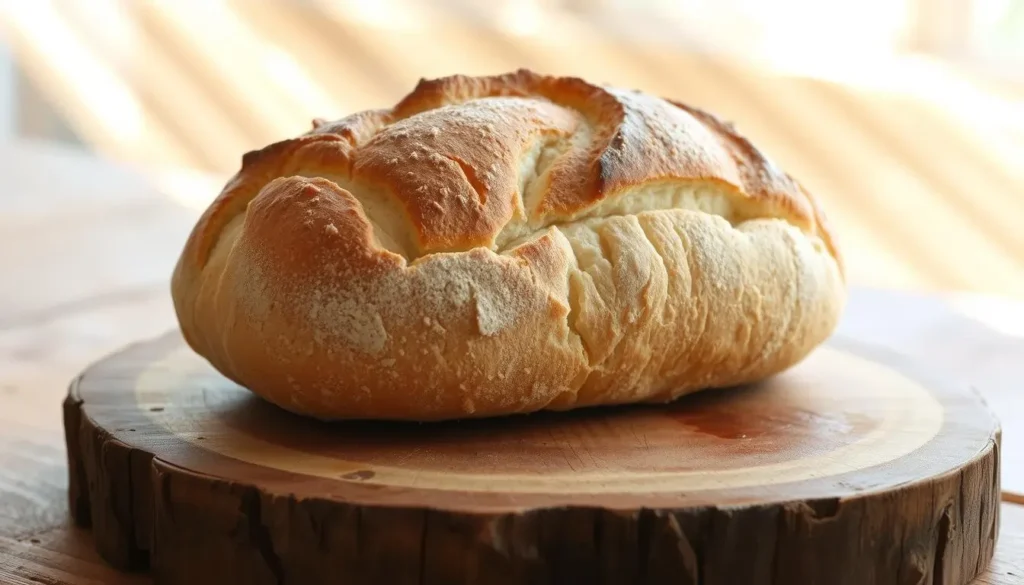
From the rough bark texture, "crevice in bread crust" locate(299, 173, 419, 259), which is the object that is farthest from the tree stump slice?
Answer: "crevice in bread crust" locate(299, 173, 419, 259)

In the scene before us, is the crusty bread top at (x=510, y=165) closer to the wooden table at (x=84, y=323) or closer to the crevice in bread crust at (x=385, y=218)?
the crevice in bread crust at (x=385, y=218)

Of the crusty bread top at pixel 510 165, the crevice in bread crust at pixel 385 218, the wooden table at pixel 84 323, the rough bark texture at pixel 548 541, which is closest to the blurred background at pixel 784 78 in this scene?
the wooden table at pixel 84 323

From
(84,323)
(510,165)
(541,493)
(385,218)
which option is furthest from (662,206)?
(84,323)

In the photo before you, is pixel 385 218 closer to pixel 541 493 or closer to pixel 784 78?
pixel 541 493

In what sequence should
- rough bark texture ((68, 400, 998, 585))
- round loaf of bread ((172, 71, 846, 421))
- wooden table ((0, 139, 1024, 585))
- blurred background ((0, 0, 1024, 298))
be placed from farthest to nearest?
blurred background ((0, 0, 1024, 298)) → wooden table ((0, 139, 1024, 585)) → round loaf of bread ((172, 71, 846, 421)) → rough bark texture ((68, 400, 998, 585))

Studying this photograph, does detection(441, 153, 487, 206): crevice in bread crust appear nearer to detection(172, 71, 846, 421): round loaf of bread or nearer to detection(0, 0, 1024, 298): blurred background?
detection(172, 71, 846, 421): round loaf of bread

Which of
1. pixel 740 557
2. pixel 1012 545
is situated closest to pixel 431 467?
pixel 740 557
